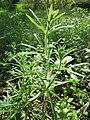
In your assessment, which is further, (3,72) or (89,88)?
(3,72)

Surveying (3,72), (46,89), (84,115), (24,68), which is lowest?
(84,115)

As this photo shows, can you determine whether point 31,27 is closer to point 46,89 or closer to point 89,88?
point 89,88

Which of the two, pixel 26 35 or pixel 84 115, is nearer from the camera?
pixel 84 115

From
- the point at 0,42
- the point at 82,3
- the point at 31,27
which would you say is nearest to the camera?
the point at 0,42

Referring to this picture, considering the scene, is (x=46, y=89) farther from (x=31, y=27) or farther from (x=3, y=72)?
(x=31, y=27)

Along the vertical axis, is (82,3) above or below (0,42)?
above

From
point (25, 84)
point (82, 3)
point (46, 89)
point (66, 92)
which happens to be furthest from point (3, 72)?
point (82, 3)

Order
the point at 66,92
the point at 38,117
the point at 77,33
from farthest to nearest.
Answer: the point at 77,33 → the point at 66,92 → the point at 38,117

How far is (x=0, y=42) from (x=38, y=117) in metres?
1.29

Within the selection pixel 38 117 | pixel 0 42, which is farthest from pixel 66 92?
pixel 0 42

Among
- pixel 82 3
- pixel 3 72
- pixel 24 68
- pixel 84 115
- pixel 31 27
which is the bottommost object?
pixel 84 115

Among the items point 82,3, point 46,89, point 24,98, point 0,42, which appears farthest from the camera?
point 82,3

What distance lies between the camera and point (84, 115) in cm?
202

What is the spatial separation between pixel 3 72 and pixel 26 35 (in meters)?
0.71
